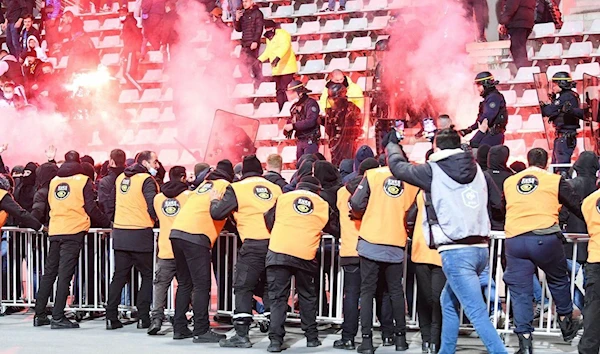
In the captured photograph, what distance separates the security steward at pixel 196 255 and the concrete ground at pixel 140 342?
0.19 metres

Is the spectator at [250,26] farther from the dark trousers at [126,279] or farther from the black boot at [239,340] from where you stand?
the black boot at [239,340]

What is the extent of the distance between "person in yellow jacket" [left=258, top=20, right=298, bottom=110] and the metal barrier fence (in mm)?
5688

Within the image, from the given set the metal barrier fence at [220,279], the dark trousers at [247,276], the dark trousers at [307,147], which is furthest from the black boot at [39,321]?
the dark trousers at [307,147]

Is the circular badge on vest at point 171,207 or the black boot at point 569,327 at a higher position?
the circular badge on vest at point 171,207

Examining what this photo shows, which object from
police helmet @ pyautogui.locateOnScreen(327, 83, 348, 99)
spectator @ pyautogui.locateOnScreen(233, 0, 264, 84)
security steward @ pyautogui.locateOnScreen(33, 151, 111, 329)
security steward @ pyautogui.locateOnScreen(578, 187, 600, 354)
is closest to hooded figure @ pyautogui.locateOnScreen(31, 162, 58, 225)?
security steward @ pyautogui.locateOnScreen(33, 151, 111, 329)

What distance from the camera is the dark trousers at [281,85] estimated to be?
50.4 feet

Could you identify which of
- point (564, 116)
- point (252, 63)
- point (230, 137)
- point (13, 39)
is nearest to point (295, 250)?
point (564, 116)

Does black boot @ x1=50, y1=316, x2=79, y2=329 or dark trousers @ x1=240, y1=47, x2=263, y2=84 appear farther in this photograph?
dark trousers @ x1=240, y1=47, x2=263, y2=84

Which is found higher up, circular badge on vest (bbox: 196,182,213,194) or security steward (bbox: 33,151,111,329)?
circular badge on vest (bbox: 196,182,213,194)

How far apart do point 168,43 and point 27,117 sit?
2951 millimetres

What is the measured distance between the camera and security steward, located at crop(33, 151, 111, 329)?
9484 millimetres

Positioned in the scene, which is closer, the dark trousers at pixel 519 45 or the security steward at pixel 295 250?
the security steward at pixel 295 250

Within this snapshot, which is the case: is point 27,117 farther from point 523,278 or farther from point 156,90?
point 523,278

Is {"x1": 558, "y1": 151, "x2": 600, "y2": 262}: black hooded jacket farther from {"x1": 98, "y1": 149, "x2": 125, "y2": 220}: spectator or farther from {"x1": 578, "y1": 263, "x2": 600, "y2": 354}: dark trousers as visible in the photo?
{"x1": 98, "y1": 149, "x2": 125, "y2": 220}: spectator
